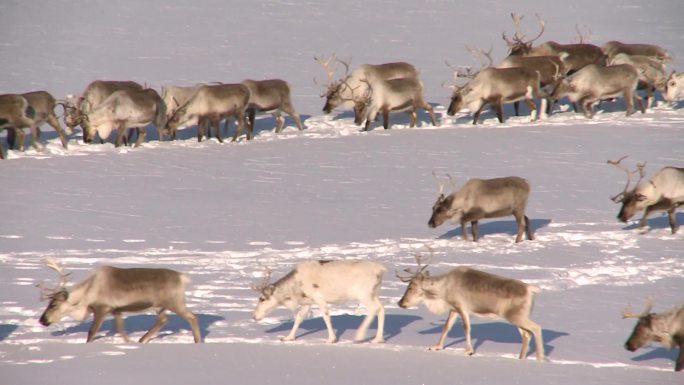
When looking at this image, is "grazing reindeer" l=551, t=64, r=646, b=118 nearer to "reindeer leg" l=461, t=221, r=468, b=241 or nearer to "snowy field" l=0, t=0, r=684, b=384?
"snowy field" l=0, t=0, r=684, b=384

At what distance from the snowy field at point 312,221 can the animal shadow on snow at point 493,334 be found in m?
0.04

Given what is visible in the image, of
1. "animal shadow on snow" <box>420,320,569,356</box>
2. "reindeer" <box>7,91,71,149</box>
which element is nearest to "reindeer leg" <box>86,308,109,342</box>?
"animal shadow on snow" <box>420,320,569,356</box>

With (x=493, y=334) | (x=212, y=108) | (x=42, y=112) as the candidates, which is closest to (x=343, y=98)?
(x=212, y=108)

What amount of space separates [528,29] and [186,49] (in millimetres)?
8728

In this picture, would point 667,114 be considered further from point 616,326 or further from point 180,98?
point 616,326

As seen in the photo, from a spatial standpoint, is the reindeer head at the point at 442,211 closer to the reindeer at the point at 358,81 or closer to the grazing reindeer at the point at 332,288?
the grazing reindeer at the point at 332,288

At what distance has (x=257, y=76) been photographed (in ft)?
86.7

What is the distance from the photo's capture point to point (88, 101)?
21.5 metres

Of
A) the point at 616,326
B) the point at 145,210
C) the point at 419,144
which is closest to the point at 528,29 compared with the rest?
the point at 419,144

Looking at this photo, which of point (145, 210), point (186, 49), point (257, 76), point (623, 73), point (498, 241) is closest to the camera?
point (498, 241)

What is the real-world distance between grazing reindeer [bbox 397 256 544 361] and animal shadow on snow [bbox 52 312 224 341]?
192 cm

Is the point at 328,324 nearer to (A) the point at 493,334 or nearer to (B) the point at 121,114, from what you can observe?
(A) the point at 493,334

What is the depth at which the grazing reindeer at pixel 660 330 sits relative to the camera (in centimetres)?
1025

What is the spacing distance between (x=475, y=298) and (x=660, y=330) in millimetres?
1545
